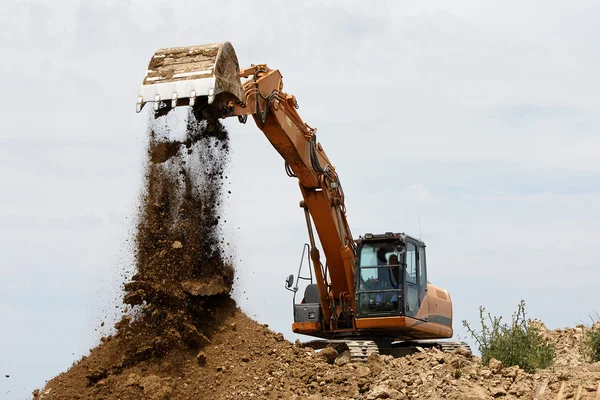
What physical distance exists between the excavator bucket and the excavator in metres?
0.26

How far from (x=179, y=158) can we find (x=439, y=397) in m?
4.90

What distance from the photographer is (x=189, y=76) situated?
11375 millimetres

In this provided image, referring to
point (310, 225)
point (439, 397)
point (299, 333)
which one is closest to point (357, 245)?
point (310, 225)

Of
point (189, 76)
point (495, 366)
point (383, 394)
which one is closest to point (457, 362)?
point (495, 366)

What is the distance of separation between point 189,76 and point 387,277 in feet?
17.1

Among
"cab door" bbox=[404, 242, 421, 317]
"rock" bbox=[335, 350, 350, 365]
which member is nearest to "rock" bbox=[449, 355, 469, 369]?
"rock" bbox=[335, 350, 350, 365]

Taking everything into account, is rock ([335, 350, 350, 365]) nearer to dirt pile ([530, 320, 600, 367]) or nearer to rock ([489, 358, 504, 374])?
rock ([489, 358, 504, 374])

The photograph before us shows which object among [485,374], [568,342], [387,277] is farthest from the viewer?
[568,342]

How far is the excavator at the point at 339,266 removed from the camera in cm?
1321

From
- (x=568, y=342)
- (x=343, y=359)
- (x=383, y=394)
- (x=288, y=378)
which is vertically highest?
(x=568, y=342)

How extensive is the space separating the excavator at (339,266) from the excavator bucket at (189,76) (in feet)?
0.85

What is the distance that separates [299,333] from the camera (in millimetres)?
15430

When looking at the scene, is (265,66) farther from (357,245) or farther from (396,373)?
(396,373)

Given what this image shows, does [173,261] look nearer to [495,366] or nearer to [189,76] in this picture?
[189,76]
